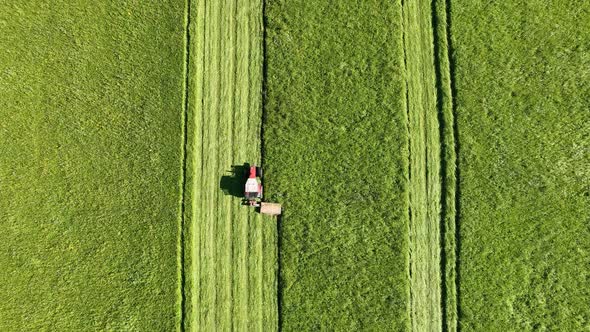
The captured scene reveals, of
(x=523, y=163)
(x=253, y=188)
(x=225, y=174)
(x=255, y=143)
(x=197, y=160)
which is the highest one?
(x=255, y=143)

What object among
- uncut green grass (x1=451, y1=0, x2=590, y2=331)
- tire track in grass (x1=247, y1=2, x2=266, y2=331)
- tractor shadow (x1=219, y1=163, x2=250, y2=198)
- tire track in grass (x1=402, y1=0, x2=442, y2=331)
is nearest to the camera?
uncut green grass (x1=451, y1=0, x2=590, y2=331)

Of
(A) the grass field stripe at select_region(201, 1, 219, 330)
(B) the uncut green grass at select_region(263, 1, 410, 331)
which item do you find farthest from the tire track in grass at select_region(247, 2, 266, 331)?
(A) the grass field stripe at select_region(201, 1, 219, 330)

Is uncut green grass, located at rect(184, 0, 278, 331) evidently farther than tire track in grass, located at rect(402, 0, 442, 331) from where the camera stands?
Yes

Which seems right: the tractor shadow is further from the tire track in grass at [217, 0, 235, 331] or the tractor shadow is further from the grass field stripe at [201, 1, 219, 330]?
the grass field stripe at [201, 1, 219, 330]

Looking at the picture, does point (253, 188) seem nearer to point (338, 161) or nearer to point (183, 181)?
point (183, 181)

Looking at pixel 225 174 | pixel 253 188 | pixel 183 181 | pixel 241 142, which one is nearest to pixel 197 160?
pixel 183 181

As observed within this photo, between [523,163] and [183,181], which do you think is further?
[183,181]

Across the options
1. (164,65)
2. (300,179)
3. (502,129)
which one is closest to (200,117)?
(164,65)
